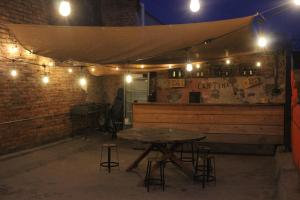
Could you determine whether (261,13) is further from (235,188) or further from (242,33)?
(235,188)

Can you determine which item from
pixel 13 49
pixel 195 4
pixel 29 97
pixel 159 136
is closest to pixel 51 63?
pixel 29 97

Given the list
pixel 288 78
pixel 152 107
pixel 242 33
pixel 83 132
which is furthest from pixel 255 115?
pixel 83 132

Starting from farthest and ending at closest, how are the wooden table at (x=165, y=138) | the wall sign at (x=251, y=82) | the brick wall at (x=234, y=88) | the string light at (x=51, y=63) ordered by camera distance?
the wall sign at (x=251, y=82), the brick wall at (x=234, y=88), the string light at (x=51, y=63), the wooden table at (x=165, y=138)

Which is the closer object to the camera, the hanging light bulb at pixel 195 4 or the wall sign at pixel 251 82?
the hanging light bulb at pixel 195 4

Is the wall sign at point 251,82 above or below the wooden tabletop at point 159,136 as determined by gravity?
above

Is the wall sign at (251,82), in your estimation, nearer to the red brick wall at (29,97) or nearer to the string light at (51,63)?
the red brick wall at (29,97)

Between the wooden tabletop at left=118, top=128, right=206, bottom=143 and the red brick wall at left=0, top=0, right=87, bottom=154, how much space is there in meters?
2.91

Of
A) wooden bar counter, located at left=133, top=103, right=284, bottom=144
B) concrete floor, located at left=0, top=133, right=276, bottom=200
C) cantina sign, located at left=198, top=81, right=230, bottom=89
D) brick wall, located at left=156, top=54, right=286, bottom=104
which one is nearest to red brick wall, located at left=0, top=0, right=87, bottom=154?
concrete floor, located at left=0, top=133, right=276, bottom=200

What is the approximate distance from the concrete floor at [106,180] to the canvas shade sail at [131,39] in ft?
7.52

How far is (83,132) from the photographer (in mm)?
11438

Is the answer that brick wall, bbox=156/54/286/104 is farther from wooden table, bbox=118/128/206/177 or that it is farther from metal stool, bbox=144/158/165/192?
metal stool, bbox=144/158/165/192

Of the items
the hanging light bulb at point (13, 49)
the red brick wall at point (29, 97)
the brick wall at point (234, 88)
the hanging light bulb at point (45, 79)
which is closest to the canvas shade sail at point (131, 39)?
the hanging light bulb at point (13, 49)

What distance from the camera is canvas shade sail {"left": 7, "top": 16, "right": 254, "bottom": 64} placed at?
230 inches

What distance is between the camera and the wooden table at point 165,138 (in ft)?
20.1
